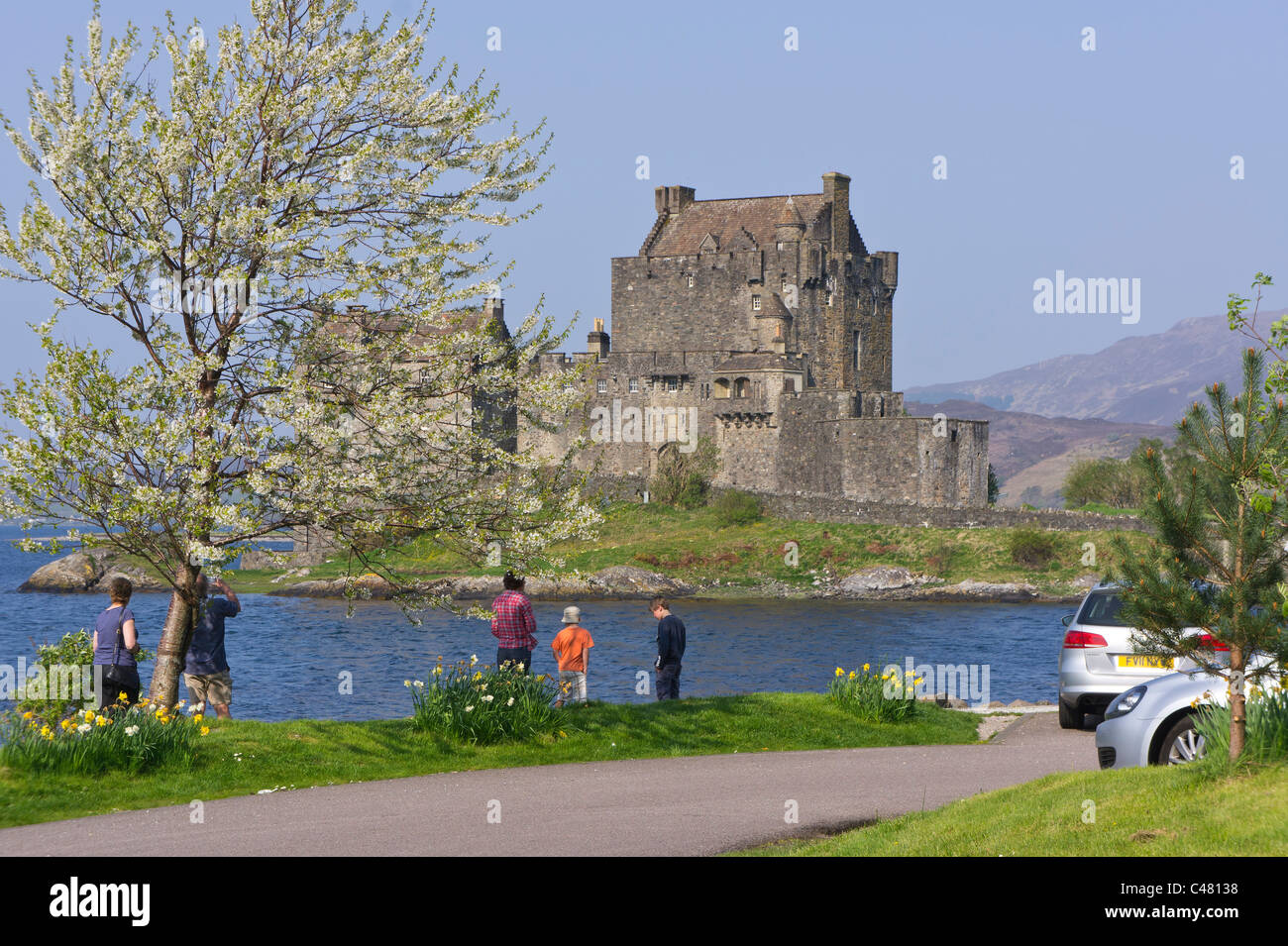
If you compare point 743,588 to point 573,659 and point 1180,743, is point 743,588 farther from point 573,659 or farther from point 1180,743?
point 1180,743

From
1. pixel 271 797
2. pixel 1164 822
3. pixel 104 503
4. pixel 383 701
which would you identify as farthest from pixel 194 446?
pixel 383 701

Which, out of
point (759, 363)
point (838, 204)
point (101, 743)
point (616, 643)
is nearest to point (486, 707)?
point (101, 743)

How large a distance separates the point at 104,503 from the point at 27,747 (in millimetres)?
2635

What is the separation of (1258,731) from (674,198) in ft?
308

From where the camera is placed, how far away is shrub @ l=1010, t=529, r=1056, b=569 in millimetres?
76688

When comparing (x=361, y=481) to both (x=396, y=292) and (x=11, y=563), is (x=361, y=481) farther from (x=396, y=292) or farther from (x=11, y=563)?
(x=11, y=563)

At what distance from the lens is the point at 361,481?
16.1 meters

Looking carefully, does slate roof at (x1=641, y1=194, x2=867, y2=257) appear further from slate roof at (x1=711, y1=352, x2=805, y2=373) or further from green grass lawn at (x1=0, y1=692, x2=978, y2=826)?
green grass lawn at (x1=0, y1=692, x2=978, y2=826)

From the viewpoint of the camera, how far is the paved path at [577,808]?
469 inches

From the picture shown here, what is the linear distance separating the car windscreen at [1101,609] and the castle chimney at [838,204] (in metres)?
78.1

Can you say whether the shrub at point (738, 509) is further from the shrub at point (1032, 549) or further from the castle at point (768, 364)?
the shrub at point (1032, 549)

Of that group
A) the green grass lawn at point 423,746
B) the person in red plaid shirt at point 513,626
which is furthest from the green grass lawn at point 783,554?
the green grass lawn at point 423,746

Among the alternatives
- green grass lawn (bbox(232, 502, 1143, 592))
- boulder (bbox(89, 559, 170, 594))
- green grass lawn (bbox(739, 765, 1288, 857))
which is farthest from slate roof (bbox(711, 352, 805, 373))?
green grass lawn (bbox(739, 765, 1288, 857))

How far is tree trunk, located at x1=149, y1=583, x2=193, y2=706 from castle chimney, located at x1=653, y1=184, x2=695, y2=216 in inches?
3467
